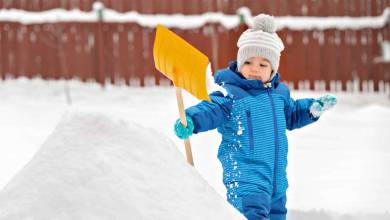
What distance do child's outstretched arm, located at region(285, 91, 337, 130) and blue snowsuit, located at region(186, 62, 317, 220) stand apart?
0.52ft

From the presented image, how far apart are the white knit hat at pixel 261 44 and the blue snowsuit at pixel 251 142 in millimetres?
104

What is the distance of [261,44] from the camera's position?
3117mm

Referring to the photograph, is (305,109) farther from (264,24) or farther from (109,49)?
(109,49)

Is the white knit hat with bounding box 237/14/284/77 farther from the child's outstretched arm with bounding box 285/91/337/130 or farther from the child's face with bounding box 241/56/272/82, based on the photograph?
the child's outstretched arm with bounding box 285/91/337/130

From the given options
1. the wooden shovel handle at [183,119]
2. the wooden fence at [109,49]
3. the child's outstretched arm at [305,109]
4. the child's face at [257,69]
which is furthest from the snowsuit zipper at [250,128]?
the wooden fence at [109,49]

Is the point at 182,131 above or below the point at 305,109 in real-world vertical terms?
above

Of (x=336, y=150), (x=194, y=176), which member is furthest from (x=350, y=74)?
(x=194, y=176)

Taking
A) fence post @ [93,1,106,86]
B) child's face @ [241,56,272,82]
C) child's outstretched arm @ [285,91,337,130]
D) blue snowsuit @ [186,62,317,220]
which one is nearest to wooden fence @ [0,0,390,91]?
fence post @ [93,1,106,86]

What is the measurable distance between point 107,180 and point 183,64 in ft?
2.47

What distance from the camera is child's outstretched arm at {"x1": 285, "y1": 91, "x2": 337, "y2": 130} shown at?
3246 mm

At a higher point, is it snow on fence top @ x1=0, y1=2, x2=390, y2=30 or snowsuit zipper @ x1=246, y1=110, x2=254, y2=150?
snowsuit zipper @ x1=246, y1=110, x2=254, y2=150

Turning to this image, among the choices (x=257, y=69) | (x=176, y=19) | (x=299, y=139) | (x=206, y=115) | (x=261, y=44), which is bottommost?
(x=299, y=139)

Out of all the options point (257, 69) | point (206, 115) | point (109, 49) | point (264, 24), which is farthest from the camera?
point (109, 49)

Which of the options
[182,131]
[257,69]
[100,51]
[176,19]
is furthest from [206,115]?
[176,19]
